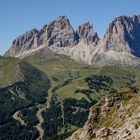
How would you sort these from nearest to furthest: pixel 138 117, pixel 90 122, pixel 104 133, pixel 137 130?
pixel 137 130, pixel 138 117, pixel 104 133, pixel 90 122

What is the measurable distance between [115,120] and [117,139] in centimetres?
3345

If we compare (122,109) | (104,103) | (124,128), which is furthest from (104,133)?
(104,103)

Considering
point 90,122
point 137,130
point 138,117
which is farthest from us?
point 90,122

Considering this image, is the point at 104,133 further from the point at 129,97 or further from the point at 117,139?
the point at 129,97

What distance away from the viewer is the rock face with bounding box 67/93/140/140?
129625 millimetres

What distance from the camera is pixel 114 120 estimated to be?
6486 inches

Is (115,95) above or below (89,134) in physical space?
above

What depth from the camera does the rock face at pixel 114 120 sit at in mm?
129625

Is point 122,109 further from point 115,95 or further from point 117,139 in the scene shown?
point 117,139

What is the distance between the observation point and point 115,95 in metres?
188

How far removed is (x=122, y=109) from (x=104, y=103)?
1623 cm

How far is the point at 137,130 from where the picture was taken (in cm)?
12444

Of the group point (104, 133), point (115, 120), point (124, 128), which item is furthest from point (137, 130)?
point (115, 120)

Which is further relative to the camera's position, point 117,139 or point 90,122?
point 90,122
